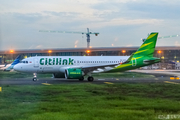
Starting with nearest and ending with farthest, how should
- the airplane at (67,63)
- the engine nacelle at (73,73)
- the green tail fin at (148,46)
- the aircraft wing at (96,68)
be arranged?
the engine nacelle at (73,73) < the aircraft wing at (96,68) < the airplane at (67,63) < the green tail fin at (148,46)

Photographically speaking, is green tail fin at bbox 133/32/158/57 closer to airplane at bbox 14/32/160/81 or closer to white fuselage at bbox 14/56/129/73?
airplane at bbox 14/32/160/81

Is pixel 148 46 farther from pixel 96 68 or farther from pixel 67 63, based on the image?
pixel 67 63

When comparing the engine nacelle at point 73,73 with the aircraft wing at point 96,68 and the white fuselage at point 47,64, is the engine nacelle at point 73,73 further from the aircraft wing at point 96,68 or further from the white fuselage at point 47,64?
the white fuselage at point 47,64

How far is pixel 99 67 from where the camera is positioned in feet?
107

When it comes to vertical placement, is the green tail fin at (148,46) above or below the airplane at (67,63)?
above

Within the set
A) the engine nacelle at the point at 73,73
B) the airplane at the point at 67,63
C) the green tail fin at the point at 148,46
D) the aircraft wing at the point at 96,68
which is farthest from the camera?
the green tail fin at the point at 148,46

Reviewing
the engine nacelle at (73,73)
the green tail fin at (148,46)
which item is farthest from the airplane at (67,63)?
the engine nacelle at (73,73)

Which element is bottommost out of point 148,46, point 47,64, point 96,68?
point 96,68

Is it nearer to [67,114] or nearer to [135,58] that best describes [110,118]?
[67,114]

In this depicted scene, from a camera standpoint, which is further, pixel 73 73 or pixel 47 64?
pixel 47 64

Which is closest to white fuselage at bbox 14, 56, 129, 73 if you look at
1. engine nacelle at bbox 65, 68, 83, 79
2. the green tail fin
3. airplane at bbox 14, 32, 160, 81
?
airplane at bbox 14, 32, 160, 81

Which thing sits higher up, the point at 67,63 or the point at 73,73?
the point at 67,63

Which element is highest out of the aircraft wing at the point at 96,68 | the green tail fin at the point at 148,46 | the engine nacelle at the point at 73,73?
the green tail fin at the point at 148,46

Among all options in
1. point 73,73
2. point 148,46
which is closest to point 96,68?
point 73,73
